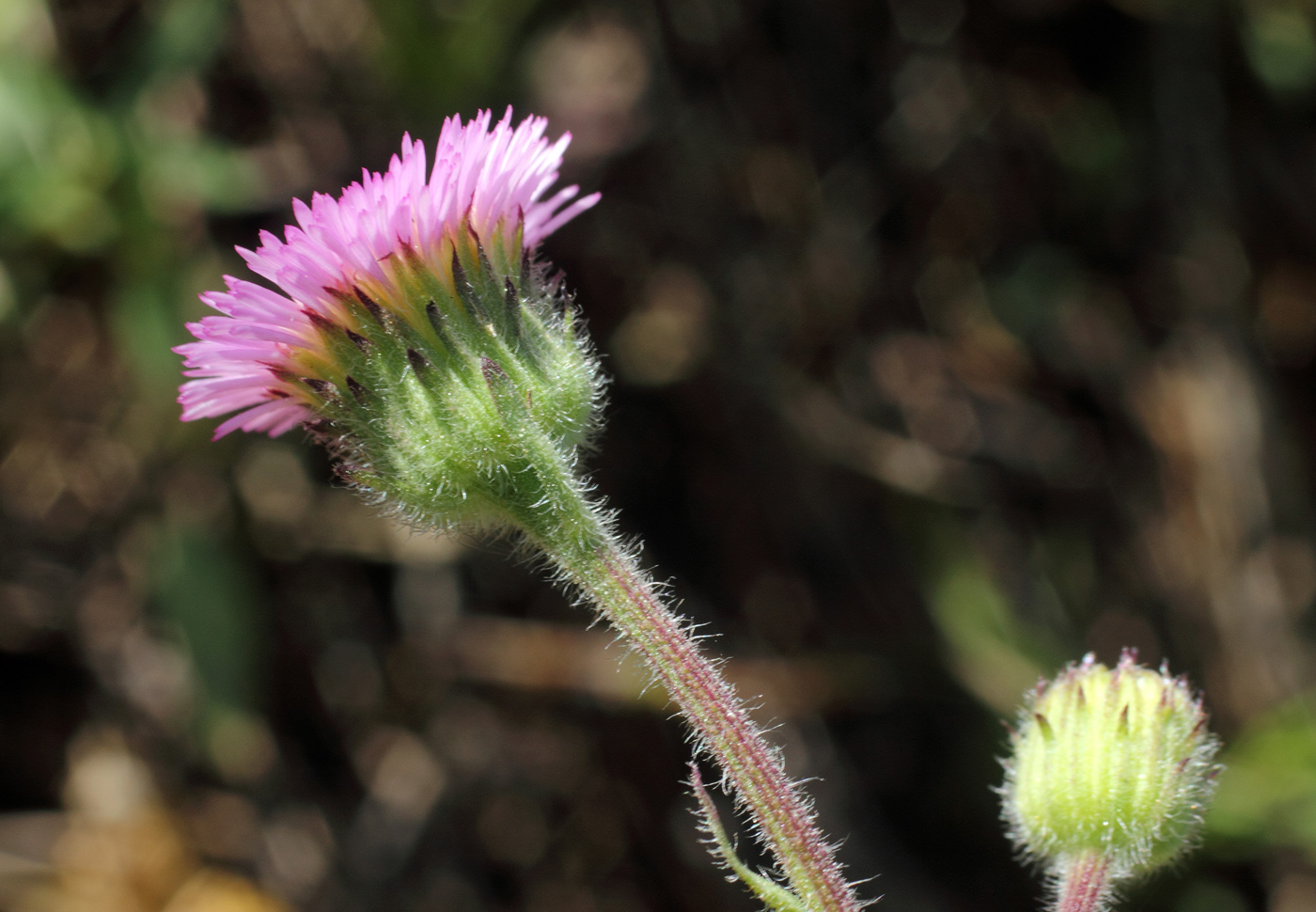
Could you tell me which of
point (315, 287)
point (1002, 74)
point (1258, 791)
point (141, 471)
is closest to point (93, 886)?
point (141, 471)

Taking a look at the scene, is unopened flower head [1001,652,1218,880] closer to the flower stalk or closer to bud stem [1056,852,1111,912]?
bud stem [1056,852,1111,912]

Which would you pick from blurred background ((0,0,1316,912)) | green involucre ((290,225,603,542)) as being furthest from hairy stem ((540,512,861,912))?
blurred background ((0,0,1316,912))

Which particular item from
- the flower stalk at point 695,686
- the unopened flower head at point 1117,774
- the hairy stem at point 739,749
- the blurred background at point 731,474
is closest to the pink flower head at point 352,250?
the flower stalk at point 695,686

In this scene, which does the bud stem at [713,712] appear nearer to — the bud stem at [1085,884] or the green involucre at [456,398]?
Answer: the green involucre at [456,398]

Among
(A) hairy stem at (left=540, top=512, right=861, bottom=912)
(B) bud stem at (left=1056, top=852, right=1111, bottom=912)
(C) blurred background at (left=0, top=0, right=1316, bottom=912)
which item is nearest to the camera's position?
(A) hairy stem at (left=540, top=512, right=861, bottom=912)

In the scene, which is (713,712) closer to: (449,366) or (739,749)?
(739,749)

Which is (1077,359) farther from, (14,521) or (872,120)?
(14,521)
